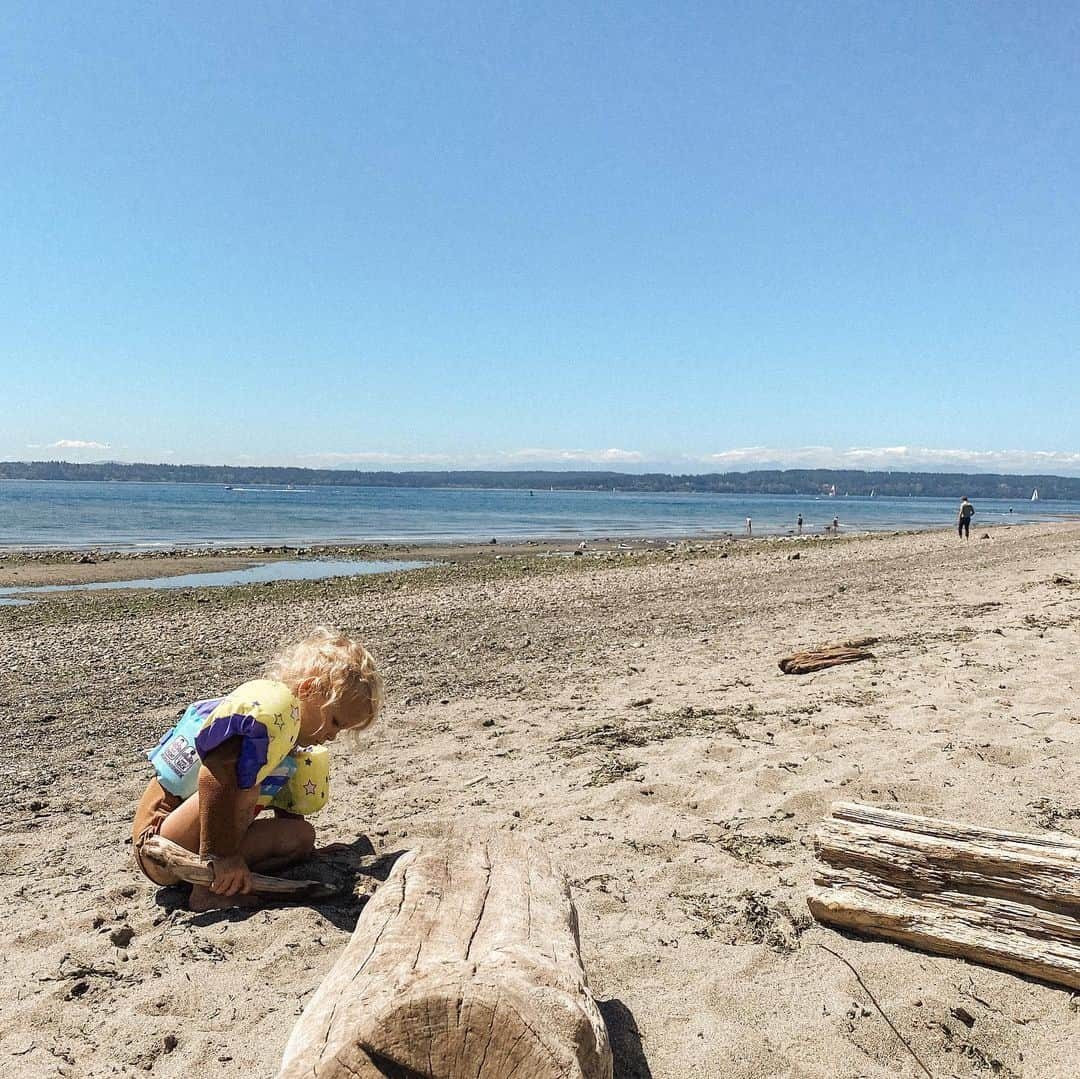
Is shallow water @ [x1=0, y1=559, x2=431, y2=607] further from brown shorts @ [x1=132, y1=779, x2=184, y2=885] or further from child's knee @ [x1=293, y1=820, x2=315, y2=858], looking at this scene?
child's knee @ [x1=293, y1=820, x2=315, y2=858]

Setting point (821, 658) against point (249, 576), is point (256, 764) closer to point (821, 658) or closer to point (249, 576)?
point (821, 658)

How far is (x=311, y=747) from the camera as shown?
4484 millimetres

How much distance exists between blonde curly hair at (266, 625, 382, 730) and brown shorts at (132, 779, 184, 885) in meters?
0.83

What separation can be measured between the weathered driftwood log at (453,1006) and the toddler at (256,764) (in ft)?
4.07

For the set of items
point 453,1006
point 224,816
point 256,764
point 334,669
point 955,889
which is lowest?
point 955,889

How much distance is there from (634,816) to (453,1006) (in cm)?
297

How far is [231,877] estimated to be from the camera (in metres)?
3.90

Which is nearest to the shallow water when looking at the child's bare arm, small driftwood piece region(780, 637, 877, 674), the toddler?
small driftwood piece region(780, 637, 877, 674)

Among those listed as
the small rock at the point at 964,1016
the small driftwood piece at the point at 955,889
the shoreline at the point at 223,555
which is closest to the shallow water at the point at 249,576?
the shoreline at the point at 223,555

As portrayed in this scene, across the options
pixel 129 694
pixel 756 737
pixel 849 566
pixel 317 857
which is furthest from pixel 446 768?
pixel 849 566

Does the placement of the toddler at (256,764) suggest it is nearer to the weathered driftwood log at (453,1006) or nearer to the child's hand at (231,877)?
the child's hand at (231,877)

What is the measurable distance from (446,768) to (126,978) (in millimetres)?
3162

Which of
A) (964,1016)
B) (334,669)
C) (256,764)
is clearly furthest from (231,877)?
(964,1016)

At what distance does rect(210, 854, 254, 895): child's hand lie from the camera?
389cm
